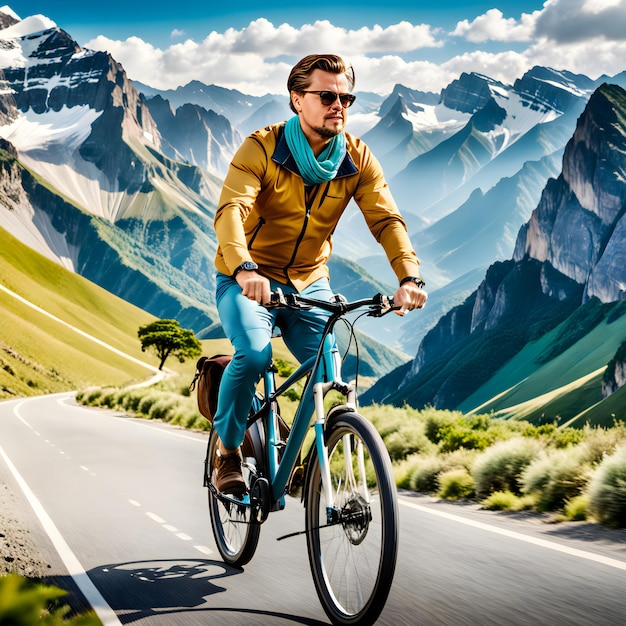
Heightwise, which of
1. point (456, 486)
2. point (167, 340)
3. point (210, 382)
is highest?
point (167, 340)

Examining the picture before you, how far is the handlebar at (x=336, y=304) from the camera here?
389 centimetres

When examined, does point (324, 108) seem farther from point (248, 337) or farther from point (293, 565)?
point (293, 565)

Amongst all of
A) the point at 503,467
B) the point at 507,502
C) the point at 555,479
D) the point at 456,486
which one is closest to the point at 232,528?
the point at 507,502

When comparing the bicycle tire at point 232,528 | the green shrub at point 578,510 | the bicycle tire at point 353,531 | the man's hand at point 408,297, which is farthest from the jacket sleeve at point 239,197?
the green shrub at point 578,510

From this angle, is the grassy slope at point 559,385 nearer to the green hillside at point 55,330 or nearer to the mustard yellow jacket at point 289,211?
the green hillside at point 55,330

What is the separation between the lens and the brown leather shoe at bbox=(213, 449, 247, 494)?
4.92 m

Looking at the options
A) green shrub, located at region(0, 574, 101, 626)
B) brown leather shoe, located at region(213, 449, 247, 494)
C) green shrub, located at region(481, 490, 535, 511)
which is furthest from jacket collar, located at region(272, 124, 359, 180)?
green shrub, located at region(481, 490, 535, 511)

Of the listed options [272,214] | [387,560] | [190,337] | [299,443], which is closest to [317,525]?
[299,443]

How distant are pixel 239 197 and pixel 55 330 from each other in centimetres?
12849

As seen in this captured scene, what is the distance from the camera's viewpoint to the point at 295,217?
4.46m

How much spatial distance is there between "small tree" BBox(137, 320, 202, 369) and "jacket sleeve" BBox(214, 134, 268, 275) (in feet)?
325

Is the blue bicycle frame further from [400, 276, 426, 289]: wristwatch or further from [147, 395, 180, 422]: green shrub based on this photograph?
[147, 395, 180, 422]: green shrub

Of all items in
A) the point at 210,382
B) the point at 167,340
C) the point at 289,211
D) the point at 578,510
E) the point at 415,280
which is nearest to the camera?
the point at 415,280

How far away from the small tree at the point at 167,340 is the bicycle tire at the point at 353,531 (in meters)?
99.4
